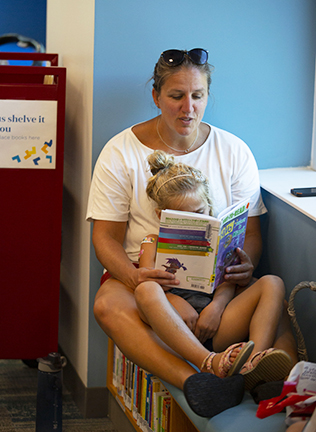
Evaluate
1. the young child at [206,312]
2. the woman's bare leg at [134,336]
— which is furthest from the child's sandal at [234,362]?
the woman's bare leg at [134,336]

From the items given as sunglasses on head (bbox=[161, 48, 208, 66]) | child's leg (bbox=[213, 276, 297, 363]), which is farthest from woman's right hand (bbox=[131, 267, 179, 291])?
sunglasses on head (bbox=[161, 48, 208, 66])

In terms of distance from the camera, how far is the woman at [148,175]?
1.94 meters

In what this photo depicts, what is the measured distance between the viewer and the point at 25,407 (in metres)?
2.44

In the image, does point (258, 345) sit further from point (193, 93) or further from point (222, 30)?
point (222, 30)

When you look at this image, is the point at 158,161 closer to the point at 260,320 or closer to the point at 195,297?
the point at 195,297

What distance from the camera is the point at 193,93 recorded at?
6.72 ft

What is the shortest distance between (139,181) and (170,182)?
265 millimetres

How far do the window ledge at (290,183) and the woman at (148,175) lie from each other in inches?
3.9

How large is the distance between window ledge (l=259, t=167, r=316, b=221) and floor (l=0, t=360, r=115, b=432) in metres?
1.29

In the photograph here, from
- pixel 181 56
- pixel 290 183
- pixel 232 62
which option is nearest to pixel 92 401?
pixel 290 183

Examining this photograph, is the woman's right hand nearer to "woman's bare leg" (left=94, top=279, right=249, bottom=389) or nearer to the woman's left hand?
"woman's bare leg" (left=94, top=279, right=249, bottom=389)

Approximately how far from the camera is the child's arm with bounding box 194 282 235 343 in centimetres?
175

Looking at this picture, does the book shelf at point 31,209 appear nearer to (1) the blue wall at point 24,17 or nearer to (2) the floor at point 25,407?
(2) the floor at point 25,407

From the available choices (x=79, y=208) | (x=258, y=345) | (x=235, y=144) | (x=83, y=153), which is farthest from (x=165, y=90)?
(x=258, y=345)
